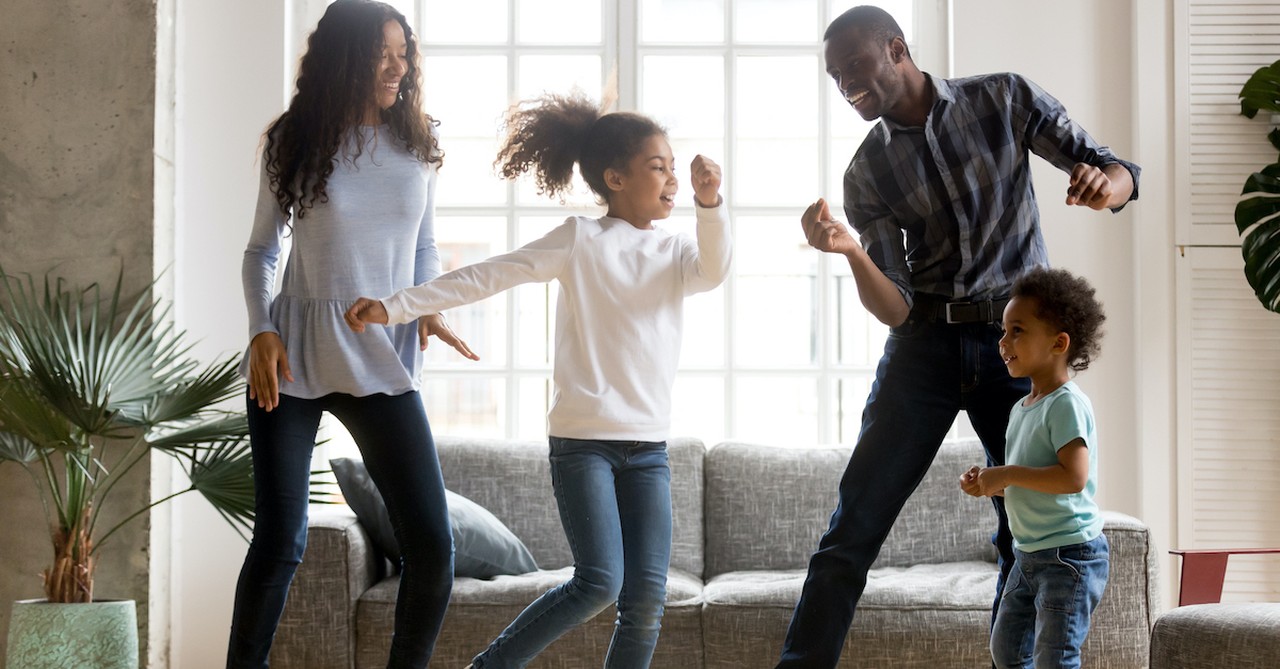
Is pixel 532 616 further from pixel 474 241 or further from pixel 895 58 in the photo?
pixel 474 241

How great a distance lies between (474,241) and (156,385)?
126cm

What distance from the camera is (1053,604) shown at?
1.87 metres

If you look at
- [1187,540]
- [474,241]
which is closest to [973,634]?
[1187,540]

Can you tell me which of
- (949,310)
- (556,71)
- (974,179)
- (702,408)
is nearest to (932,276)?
(949,310)

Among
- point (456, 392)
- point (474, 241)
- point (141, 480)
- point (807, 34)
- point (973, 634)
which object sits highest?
point (807, 34)

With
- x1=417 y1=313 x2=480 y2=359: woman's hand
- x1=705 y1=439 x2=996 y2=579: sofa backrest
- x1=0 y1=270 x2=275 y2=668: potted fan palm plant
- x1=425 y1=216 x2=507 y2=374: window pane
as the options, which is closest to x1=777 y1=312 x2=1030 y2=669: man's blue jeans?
x1=417 y1=313 x2=480 y2=359: woman's hand

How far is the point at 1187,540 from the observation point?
353cm

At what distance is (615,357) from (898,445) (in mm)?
546

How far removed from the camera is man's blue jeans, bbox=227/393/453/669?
1993 mm

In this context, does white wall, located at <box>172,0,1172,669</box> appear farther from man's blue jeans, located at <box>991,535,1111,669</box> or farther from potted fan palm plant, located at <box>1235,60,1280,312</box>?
man's blue jeans, located at <box>991,535,1111,669</box>

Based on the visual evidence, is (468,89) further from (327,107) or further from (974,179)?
(974,179)

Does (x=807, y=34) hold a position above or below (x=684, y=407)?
above

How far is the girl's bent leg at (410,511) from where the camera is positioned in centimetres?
203

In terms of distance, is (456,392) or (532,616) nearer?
(532,616)
